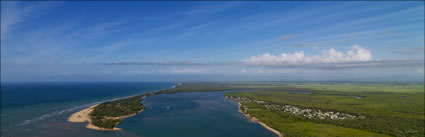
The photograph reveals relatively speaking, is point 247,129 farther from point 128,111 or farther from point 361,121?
point 128,111

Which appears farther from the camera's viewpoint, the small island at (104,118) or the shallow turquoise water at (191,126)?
the small island at (104,118)

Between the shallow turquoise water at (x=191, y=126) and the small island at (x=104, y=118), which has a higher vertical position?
the small island at (x=104, y=118)

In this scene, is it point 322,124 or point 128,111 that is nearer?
point 322,124

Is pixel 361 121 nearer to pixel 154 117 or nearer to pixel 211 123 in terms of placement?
pixel 211 123

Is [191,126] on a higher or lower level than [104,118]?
lower

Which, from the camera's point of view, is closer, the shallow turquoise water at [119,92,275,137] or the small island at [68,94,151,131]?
the shallow turquoise water at [119,92,275,137]

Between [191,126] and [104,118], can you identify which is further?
[104,118]

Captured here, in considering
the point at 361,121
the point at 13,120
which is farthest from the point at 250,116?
the point at 13,120

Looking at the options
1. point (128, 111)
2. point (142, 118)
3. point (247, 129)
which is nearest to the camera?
point (247, 129)

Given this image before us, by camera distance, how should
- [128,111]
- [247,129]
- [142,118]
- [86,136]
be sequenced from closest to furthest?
1. [86,136]
2. [247,129]
3. [142,118]
4. [128,111]

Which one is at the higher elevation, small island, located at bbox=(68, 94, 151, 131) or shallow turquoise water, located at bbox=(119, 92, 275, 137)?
small island, located at bbox=(68, 94, 151, 131)
